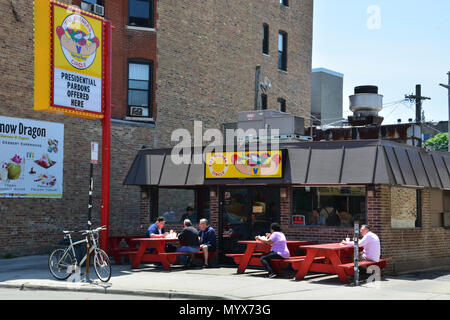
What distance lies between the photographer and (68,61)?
17.8 metres

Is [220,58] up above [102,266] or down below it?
above

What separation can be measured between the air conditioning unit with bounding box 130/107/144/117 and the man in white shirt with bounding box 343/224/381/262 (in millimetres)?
13046

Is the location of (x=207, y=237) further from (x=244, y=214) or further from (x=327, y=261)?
(x=327, y=261)

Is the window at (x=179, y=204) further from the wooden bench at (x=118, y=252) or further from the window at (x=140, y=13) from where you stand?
the window at (x=140, y=13)

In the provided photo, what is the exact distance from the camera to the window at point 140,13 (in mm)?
26297

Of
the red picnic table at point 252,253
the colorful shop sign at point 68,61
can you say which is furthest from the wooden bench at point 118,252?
the colorful shop sign at point 68,61

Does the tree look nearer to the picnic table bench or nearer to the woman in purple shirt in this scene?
the picnic table bench

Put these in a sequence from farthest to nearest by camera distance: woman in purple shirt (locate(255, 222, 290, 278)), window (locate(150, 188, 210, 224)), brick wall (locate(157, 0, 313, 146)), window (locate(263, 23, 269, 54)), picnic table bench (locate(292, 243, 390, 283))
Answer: window (locate(263, 23, 269, 54)), brick wall (locate(157, 0, 313, 146)), window (locate(150, 188, 210, 224)), woman in purple shirt (locate(255, 222, 290, 278)), picnic table bench (locate(292, 243, 390, 283))

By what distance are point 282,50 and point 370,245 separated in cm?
2169

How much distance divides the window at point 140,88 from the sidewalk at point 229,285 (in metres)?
9.64

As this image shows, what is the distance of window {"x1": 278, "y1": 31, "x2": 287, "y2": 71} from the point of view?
116 feet

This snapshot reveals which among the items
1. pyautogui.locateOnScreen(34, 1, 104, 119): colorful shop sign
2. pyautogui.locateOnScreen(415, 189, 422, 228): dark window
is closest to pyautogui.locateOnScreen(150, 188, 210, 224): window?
pyautogui.locateOnScreen(34, 1, 104, 119): colorful shop sign

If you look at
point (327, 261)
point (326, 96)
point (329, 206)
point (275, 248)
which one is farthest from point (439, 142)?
point (275, 248)
